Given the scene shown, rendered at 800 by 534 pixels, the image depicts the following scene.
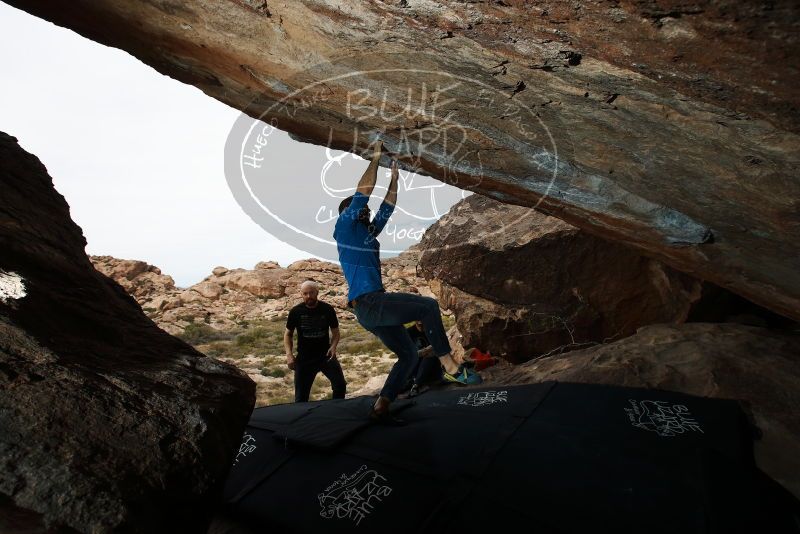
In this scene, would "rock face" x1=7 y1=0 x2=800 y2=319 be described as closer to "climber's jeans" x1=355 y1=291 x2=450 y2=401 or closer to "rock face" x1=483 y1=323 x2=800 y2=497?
"rock face" x1=483 y1=323 x2=800 y2=497

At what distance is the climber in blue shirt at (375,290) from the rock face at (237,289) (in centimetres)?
1930

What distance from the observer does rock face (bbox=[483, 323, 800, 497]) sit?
357 cm

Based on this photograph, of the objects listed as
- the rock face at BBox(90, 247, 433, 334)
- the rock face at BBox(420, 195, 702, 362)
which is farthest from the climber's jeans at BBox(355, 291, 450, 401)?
the rock face at BBox(90, 247, 433, 334)

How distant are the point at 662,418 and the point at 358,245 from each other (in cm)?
287

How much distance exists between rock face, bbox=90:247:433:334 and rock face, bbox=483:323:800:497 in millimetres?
18222

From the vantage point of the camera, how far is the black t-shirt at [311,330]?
6.66 meters

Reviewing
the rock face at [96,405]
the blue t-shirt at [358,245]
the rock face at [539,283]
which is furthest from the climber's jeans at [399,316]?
the rock face at [539,283]

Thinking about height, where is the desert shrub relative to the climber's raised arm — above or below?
below

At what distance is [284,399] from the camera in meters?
11.4

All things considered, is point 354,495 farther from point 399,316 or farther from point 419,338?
point 419,338

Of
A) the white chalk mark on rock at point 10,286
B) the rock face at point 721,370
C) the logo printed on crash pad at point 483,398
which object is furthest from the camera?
the logo printed on crash pad at point 483,398

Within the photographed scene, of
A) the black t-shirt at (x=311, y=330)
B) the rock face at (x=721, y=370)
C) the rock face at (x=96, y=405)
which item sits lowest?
the rock face at (x=721, y=370)

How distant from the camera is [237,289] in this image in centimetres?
3075

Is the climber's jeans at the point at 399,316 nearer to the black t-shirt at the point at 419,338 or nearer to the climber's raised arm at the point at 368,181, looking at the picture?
the climber's raised arm at the point at 368,181
